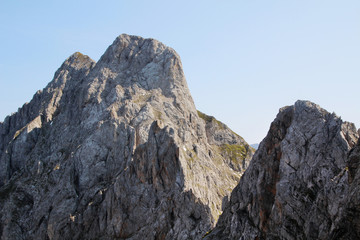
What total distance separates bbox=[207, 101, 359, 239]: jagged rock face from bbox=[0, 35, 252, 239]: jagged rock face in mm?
33706

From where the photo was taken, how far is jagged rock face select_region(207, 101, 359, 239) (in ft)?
99.1

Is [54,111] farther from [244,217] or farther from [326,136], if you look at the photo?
[326,136]

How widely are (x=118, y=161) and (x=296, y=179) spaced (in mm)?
72564

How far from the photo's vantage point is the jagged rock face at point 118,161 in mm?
86688

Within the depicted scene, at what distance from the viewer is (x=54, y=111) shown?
14075 cm

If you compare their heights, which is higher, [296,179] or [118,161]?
[118,161]

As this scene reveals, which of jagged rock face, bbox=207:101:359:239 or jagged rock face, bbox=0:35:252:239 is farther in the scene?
jagged rock face, bbox=0:35:252:239

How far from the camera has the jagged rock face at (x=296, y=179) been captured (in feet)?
99.1

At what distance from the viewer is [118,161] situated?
10275 centimetres

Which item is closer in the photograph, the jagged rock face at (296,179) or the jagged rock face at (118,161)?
the jagged rock face at (296,179)

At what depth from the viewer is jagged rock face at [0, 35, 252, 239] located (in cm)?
8669

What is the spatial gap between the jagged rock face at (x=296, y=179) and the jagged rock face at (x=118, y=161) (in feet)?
111

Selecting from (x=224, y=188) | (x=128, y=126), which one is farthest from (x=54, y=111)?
(x=224, y=188)

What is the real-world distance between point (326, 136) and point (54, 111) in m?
124
